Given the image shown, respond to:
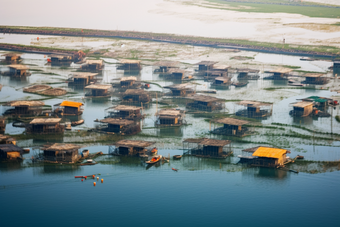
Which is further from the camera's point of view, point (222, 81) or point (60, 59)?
point (60, 59)

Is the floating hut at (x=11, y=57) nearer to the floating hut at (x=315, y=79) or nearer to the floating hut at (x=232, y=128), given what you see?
the floating hut at (x=232, y=128)

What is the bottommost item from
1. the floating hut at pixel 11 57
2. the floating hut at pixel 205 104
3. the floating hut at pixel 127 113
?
the floating hut at pixel 127 113

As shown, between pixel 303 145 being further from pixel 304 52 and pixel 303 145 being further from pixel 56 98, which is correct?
pixel 304 52

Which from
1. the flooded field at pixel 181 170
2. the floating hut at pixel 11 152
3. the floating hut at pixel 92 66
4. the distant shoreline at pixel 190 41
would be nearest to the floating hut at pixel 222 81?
the flooded field at pixel 181 170

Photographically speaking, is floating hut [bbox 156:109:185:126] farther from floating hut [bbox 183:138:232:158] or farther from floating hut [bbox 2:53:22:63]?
floating hut [bbox 2:53:22:63]

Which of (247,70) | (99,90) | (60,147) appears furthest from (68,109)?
(247,70)

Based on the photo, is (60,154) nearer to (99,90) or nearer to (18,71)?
(99,90)
